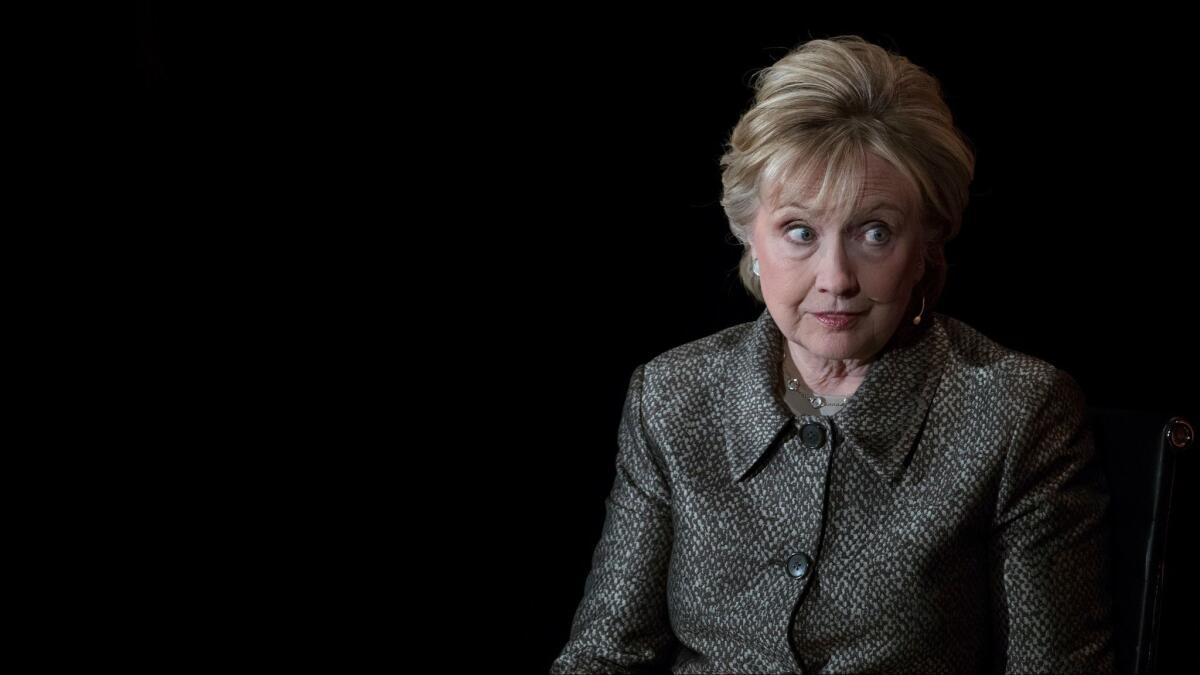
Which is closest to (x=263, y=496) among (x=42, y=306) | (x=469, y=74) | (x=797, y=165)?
(x=42, y=306)

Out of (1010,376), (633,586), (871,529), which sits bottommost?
(633,586)

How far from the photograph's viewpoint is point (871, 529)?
76.8 inches

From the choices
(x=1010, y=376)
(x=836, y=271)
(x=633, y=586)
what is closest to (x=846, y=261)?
(x=836, y=271)

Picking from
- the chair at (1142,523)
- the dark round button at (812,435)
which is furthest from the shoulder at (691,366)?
the chair at (1142,523)

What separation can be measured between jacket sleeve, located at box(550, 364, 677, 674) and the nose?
0.41 meters

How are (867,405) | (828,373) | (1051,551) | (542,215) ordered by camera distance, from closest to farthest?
(1051,551) < (867,405) < (828,373) < (542,215)

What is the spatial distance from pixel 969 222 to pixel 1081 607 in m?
0.89

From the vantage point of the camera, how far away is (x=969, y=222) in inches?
100

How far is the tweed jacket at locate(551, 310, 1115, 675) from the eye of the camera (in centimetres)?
188

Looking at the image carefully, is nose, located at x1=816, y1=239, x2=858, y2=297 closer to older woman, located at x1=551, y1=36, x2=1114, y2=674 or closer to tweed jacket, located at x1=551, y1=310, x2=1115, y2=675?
older woman, located at x1=551, y1=36, x2=1114, y2=674

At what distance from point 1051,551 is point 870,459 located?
0.90 ft

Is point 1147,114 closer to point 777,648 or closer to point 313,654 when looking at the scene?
point 777,648

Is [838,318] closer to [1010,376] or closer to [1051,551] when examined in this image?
[1010,376]

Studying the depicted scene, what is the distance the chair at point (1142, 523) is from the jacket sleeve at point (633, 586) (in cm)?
66
